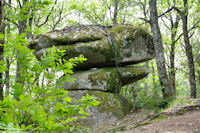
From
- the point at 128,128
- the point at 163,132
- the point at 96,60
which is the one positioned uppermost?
the point at 96,60

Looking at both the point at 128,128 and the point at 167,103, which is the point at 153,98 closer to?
the point at 167,103

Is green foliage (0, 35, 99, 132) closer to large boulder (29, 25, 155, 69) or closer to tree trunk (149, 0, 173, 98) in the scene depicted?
large boulder (29, 25, 155, 69)

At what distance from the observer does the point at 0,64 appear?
1941 mm

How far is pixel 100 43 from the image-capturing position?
24.5 feet

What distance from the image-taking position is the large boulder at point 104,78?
711cm

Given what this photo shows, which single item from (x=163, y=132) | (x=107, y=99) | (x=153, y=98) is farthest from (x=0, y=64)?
(x=153, y=98)

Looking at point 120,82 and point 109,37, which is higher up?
point 109,37

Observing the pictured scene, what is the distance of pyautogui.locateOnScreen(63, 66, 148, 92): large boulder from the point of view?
711 centimetres

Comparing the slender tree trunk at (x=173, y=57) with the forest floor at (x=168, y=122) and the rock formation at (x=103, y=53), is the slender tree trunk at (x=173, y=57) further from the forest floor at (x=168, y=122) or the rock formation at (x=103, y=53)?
the forest floor at (x=168, y=122)

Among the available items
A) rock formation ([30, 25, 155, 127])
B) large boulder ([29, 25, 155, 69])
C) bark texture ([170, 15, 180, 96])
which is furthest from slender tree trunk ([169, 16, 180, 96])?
large boulder ([29, 25, 155, 69])

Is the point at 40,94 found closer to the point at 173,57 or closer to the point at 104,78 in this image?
the point at 104,78

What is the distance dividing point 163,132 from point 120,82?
461 centimetres

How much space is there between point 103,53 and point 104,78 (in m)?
1.19

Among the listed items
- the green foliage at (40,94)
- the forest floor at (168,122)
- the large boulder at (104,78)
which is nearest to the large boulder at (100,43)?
the large boulder at (104,78)
